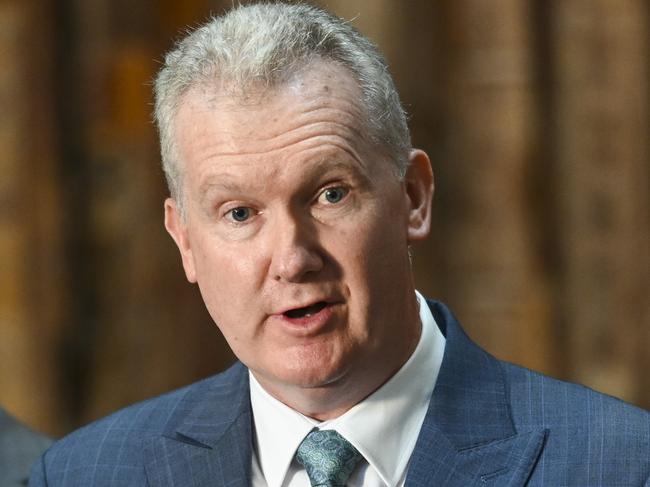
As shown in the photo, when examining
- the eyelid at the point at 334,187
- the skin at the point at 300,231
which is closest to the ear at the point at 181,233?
the skin at the point at 300,231

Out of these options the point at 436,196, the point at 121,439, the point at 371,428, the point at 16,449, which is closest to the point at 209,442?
the point at 121,439

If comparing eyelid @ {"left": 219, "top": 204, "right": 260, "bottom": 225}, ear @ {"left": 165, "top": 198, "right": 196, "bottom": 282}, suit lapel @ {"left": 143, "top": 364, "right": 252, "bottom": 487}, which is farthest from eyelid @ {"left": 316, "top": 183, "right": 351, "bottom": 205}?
suit lapel @ {"left": 143, "top": 364, "right": 252, "bottom": 487}

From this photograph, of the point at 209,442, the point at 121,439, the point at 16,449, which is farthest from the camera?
the point at 16,449

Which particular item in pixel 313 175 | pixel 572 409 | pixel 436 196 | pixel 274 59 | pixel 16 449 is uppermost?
pixel 274 59

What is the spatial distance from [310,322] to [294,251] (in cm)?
13

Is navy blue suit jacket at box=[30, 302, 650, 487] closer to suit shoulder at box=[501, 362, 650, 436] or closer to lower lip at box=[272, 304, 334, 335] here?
suit shoulder at box=[501, 362, 650, 436]

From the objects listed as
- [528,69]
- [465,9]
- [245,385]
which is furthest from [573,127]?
[245,385]

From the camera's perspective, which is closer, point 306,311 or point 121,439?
point 306,311

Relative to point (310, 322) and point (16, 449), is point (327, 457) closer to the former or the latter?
point (310, 322)

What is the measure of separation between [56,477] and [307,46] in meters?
1.00

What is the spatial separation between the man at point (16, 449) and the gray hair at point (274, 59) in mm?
765

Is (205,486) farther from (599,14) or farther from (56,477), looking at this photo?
(599,14)

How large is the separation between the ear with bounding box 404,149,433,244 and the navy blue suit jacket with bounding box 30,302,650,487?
221 mm

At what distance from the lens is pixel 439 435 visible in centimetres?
254
